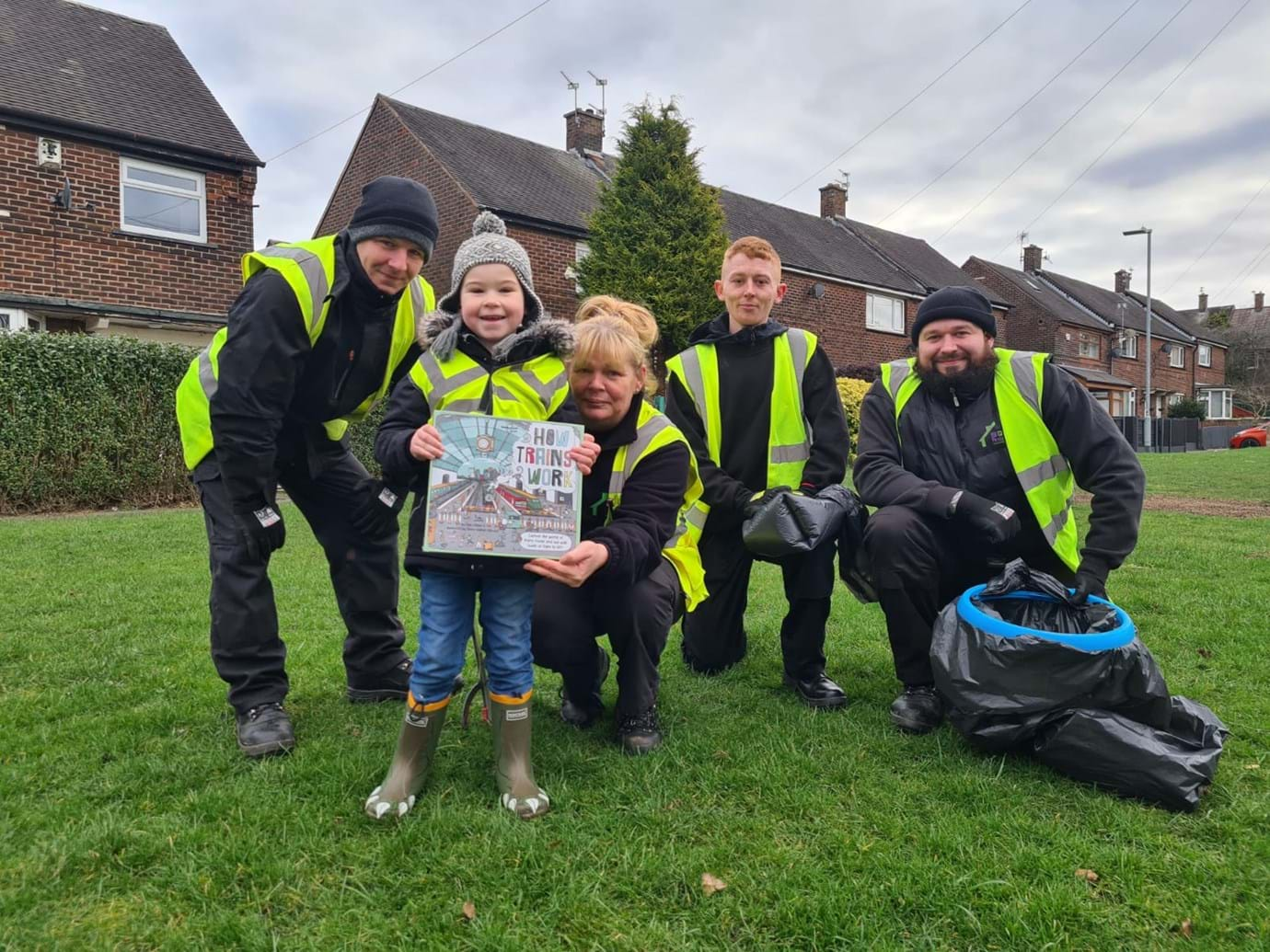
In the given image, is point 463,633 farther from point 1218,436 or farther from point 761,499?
point 1218,436

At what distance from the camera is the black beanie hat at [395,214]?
10.3 feet

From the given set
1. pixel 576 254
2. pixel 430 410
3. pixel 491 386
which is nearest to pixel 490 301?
pixel 491 386

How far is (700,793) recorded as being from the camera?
112 inches

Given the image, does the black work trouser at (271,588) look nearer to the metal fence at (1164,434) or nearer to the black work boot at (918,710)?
the black work boot at (918,710)

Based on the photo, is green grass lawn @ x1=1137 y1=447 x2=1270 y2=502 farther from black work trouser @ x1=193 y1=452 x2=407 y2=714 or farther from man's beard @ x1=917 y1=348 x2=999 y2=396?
black work trouser @ x1=193 y1=452 x2=407 y2=714

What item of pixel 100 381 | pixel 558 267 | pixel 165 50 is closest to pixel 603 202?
pixel 558 267

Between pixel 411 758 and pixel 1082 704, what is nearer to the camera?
pixel 411 758

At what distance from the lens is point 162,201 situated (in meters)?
14.0

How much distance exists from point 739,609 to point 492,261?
7.11 feet

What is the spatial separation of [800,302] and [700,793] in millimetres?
23004

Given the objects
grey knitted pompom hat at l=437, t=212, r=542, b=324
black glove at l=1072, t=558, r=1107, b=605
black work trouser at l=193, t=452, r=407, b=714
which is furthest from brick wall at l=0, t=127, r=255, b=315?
black glove at l=1072, t=558, r=1107, b=605

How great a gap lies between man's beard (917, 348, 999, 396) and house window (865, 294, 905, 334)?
2408 centimetres

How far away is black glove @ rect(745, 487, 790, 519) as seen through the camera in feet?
12.3

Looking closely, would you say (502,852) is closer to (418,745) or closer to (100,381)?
(418,745)
